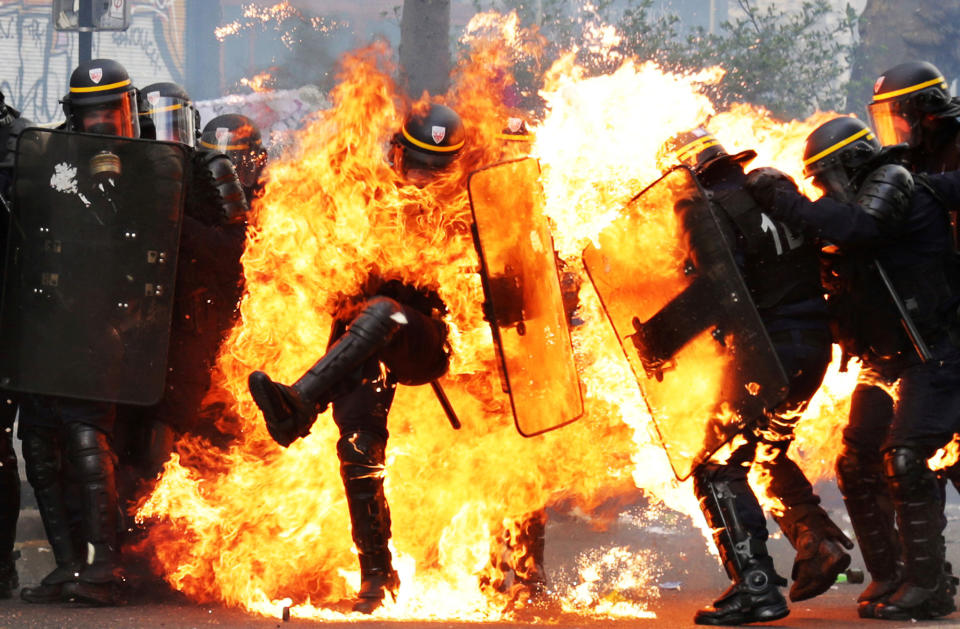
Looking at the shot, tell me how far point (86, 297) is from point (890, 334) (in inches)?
131

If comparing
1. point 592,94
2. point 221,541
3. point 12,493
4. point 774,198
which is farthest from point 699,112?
point 12,493

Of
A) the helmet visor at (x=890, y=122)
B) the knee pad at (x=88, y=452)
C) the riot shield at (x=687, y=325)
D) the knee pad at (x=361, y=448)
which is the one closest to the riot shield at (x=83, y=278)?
the knee pad at (x=88, y=452)

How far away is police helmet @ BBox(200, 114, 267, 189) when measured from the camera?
19.0ft

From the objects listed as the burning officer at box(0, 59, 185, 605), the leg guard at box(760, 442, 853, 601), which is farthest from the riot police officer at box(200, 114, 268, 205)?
the leg guard at box(760, 442, 853, 601)

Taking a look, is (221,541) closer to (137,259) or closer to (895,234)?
(137,259)

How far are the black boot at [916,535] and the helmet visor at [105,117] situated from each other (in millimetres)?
3471

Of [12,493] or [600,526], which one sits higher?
[12,493]

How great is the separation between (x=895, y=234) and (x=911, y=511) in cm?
112

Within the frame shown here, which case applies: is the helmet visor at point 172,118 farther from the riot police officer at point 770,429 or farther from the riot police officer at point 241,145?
the riot police officer at point 770,429

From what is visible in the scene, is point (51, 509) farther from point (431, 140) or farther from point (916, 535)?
point (916, 535)

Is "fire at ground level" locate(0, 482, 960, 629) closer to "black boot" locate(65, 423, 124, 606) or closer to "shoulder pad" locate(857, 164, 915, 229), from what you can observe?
"black boot" locate(65, 423, 124, 606)

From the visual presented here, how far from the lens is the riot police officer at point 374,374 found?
4555 millimetres

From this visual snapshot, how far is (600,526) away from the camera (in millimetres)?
7648

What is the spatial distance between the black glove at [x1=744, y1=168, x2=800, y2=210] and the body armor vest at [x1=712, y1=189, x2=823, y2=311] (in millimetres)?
30
